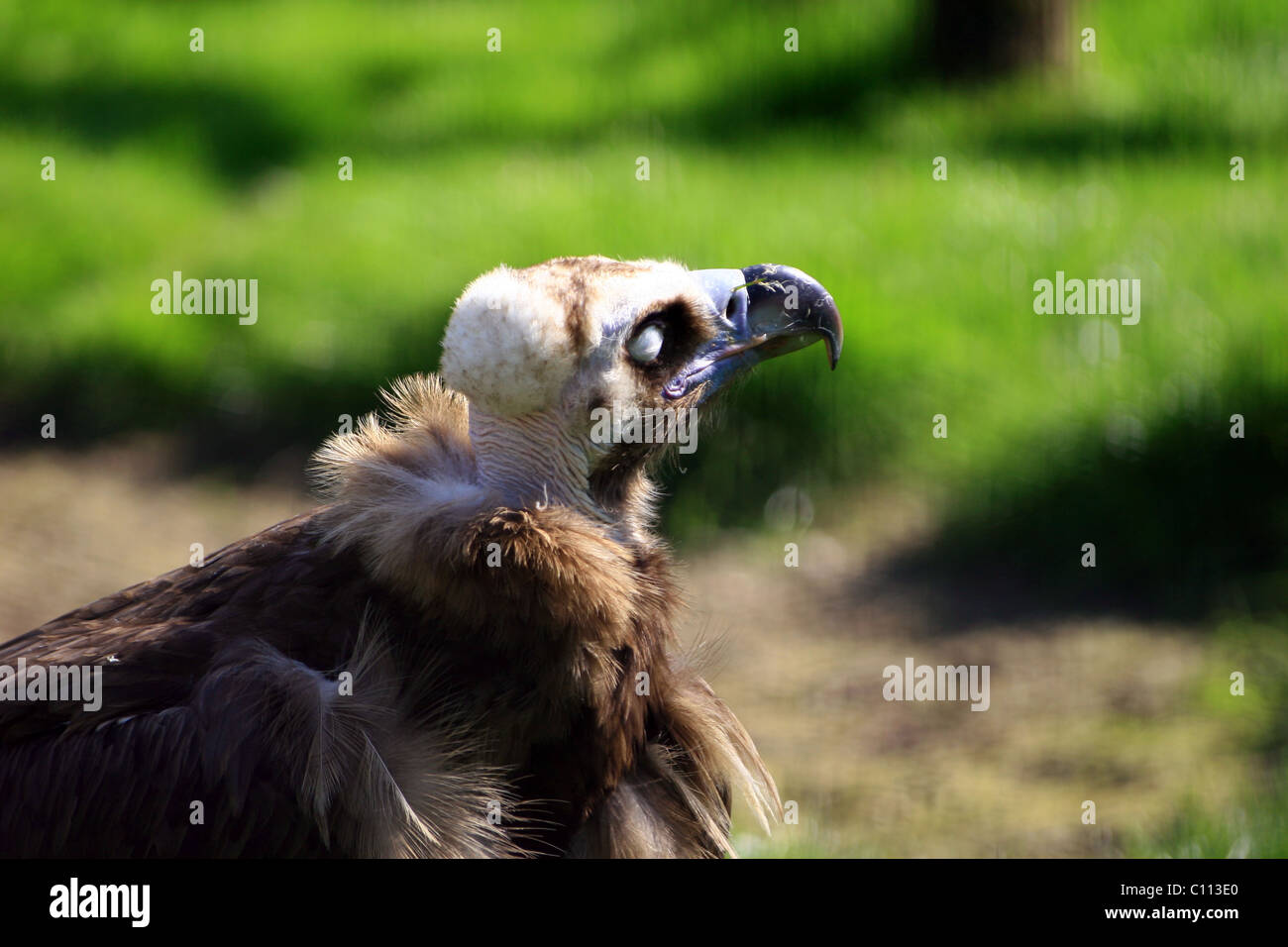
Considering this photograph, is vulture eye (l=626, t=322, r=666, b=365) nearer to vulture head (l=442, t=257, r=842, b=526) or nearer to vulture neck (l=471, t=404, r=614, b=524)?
vulture head (l=442, t=257, r=842, b=526)

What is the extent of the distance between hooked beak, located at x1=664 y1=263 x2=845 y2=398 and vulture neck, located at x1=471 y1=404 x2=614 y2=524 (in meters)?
0.32

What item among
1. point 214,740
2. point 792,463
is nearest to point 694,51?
point 792,463

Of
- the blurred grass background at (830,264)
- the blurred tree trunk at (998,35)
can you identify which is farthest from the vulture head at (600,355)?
the blurred tree trunk at (998,35)

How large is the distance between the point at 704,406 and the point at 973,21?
6.77m

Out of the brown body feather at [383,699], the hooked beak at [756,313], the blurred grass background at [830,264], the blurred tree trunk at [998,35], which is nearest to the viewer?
the brown body feather at [383,699]

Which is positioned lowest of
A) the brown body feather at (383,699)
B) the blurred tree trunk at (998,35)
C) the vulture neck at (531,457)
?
the brown body feather at (383,699)

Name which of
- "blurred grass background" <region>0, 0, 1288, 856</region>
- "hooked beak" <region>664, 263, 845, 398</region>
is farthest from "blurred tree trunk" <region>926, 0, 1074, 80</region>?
"hooked beak" <region>664, 263, 845, 398</region>

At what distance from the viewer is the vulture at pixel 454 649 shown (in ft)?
9.27

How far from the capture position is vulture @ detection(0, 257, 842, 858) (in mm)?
2826

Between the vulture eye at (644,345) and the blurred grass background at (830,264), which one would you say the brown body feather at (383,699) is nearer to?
the vulture eye at (644,345)

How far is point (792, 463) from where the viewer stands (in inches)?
270

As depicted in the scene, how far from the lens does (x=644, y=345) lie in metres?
2.99

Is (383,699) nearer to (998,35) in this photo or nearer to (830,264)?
(830,264)

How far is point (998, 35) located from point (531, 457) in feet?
23.4
